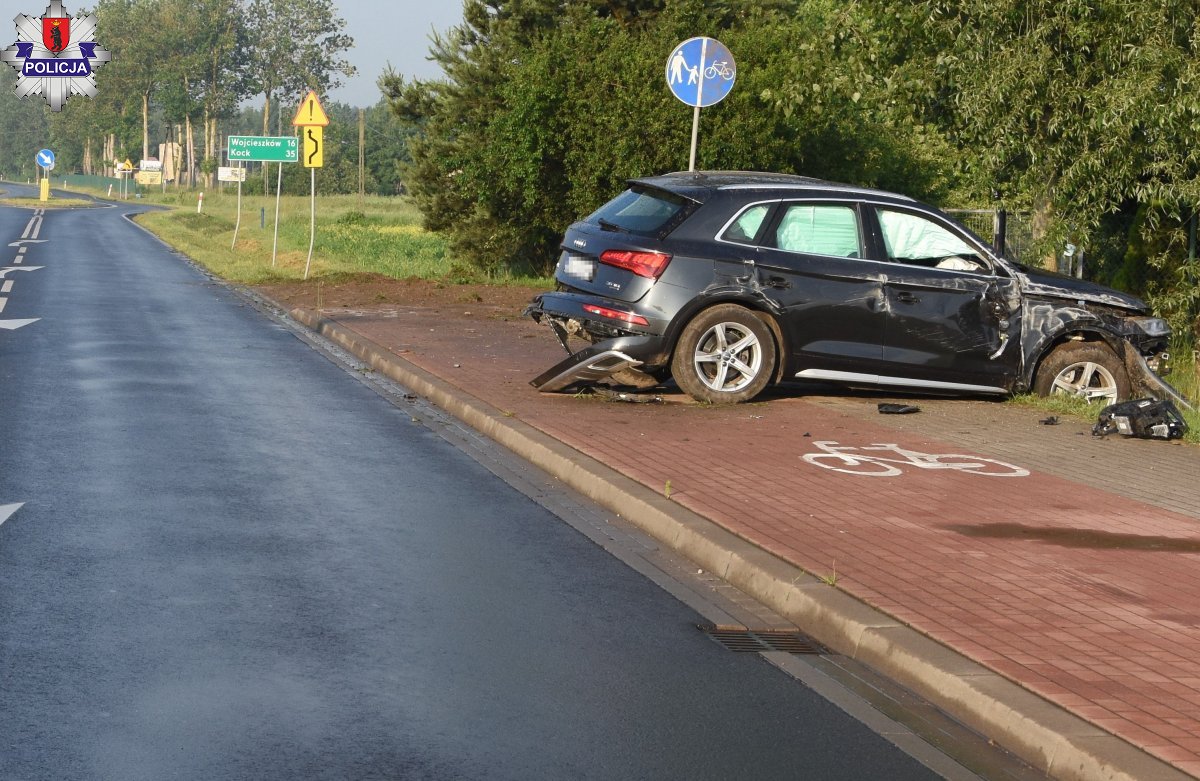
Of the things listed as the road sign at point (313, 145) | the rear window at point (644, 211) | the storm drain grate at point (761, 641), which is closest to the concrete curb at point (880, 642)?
the storm drain grate at point (761, 641)

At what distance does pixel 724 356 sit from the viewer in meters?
12.7

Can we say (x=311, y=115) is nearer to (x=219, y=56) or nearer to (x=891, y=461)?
(x=891, y=461)

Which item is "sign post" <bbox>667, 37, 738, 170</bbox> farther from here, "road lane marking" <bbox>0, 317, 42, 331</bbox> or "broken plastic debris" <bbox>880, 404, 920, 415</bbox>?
"road lane marking" <bbox>0, 317, 42, 331</bbox>

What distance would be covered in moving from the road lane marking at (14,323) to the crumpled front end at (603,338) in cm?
893

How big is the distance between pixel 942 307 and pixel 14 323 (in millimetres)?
12193

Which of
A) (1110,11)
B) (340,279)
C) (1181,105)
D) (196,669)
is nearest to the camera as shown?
(196,669)

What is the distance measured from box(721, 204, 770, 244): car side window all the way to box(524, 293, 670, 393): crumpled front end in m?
1.04

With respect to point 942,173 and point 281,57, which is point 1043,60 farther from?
point 281,57

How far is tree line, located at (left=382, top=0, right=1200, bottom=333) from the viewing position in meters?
14.7

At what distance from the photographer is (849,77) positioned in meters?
18.0

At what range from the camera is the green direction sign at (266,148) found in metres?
37.8

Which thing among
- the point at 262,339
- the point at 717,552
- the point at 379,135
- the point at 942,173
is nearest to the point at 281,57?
the point at 379,135

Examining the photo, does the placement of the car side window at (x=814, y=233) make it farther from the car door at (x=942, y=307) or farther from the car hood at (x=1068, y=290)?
the car hood at (x=1068, y=290)

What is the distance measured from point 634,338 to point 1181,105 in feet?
17.4
